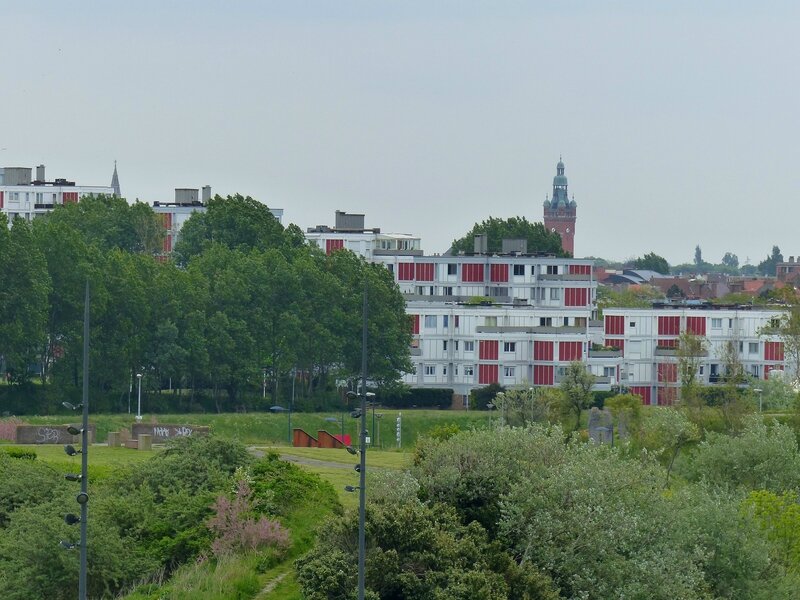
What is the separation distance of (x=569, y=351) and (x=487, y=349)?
5.30m

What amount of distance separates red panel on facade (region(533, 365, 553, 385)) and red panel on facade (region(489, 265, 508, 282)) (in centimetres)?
1384

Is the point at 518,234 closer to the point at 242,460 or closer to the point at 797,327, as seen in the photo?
the point at 797,327

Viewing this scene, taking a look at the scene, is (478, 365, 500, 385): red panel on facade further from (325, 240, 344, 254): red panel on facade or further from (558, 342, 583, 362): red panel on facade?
(325, 240, 344, 254): red panel on facade

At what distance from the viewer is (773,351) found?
13688 centimetres

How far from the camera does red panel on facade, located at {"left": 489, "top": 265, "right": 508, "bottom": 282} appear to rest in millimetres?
140675

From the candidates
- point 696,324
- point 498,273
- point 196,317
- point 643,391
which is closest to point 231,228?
point 498,273

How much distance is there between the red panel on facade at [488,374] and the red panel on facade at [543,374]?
2.46 meters

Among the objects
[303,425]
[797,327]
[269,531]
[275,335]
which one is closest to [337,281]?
[275,335]

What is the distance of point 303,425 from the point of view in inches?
3986

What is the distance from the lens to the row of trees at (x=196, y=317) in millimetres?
100062

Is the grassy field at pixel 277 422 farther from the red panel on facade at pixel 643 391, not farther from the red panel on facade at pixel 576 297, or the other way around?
the red panel on facade at pixel 643 391

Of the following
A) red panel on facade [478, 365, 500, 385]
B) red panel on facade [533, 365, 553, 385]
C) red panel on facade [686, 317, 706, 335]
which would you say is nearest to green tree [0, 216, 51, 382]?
red panel on facade [478, 365, 500, 385]

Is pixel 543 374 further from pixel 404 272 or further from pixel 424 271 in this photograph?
pixel 404 272

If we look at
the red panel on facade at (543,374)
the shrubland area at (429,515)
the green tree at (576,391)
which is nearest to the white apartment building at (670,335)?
the red panel on facade at (543,374)
